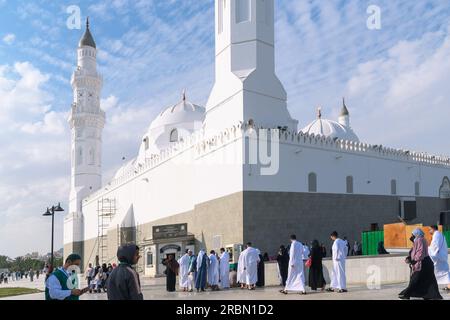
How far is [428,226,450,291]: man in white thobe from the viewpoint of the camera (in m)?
9.52

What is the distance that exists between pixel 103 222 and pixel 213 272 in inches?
957

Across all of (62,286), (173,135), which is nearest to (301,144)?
(173,135)

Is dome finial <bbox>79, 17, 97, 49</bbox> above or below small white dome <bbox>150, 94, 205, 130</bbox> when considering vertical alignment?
above

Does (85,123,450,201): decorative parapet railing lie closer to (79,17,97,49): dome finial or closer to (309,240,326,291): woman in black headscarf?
(309,240,326,291): woman in black headscarf

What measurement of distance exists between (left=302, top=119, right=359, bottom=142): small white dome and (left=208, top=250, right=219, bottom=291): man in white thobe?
1692 centimetres

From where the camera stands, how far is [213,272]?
49.4 ft

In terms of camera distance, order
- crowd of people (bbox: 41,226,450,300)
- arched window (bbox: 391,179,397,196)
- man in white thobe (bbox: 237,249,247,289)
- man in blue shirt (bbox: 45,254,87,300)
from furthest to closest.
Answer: arched window (bbox: 391,179,397,196), man in white thobe (bbox: 237,249,247,289), man in blue shirt (bbox: 45,254,87,300), crowd of people (bbox: 41,226,450,300)

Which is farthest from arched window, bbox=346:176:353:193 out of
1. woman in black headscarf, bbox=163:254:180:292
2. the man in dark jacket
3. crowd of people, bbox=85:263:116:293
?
the man in dark jacket

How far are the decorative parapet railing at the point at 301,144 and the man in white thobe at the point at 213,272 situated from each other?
6264 mm

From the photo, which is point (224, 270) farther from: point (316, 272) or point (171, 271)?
point (316, 272)
